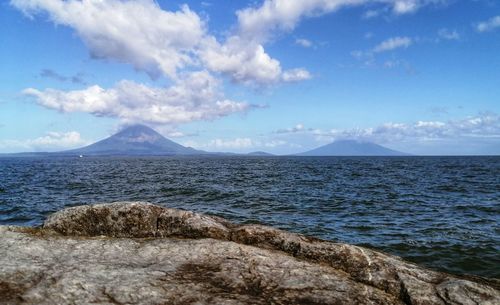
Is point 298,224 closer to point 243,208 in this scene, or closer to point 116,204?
point 243,208

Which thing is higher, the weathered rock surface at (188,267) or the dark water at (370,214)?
the weathered rock surface at (188,267)

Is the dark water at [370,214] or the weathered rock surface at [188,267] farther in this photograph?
the dark water at [370,214]

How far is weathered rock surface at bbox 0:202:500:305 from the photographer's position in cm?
707

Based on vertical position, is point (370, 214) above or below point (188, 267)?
below

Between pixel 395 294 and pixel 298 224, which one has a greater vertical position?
pixel 395 294

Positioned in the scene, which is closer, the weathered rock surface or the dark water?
the weathered rock surface

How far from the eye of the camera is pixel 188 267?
8195 millimetres

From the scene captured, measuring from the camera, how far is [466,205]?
32750 millimetres

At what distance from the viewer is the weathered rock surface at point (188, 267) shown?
707 cm

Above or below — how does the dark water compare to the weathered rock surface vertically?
below

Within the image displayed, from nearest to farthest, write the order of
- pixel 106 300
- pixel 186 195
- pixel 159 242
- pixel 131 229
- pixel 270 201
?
pixel 106 300 → pixel 159 242 → pixel 131 229 → pixel 270 201 → pixel 186 195

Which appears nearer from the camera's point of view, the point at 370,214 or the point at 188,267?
the point at 188,267

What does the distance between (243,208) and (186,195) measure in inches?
447

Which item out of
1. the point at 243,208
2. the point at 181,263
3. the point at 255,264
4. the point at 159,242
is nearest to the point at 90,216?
the point at 159,242
